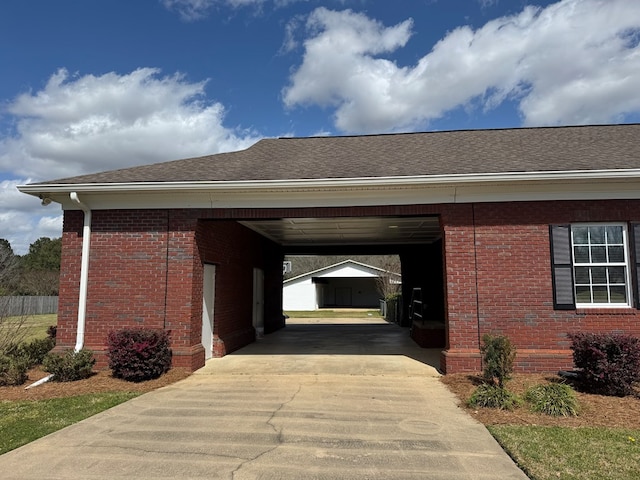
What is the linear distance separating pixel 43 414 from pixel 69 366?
2130 millimetres

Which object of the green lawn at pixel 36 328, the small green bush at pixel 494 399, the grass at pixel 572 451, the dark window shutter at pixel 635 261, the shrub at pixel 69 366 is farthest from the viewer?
the green lawn at pixel 36 328

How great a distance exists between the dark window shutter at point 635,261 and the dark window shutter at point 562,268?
3.56 feet

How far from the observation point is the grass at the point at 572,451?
4.23m

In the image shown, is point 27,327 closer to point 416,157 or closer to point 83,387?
point 83,387

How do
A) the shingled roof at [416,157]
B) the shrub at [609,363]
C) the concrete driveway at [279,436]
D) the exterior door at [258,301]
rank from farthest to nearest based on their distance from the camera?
the exterior door at [258,301]
the shingled roof at [416,157]
the shrub at [609,363]
the concrete driveway at [279,436]

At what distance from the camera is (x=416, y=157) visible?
34.7ft

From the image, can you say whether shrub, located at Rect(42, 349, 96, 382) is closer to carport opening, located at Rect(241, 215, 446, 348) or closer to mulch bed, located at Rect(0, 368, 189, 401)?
mulch bed, located at Rect(0, 368, 189, 401)

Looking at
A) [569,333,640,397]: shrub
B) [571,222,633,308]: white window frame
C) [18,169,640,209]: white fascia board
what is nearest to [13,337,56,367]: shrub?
[18,169,640,209]: white fascia board

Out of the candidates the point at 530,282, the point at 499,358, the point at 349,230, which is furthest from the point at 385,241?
the point at 499,358

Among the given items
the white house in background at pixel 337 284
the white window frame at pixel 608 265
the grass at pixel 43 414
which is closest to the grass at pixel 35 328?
the grass at pixel 43 414

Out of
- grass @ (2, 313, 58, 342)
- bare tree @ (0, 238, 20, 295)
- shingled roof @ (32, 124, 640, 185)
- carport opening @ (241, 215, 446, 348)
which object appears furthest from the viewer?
carport opening @ (241, 215, 446, 348)

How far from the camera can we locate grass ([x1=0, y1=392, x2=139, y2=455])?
546cm

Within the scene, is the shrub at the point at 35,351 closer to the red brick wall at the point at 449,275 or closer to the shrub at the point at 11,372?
the shrub at the point at 11,372

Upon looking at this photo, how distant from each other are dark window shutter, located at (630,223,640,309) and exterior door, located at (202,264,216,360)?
341 inches
